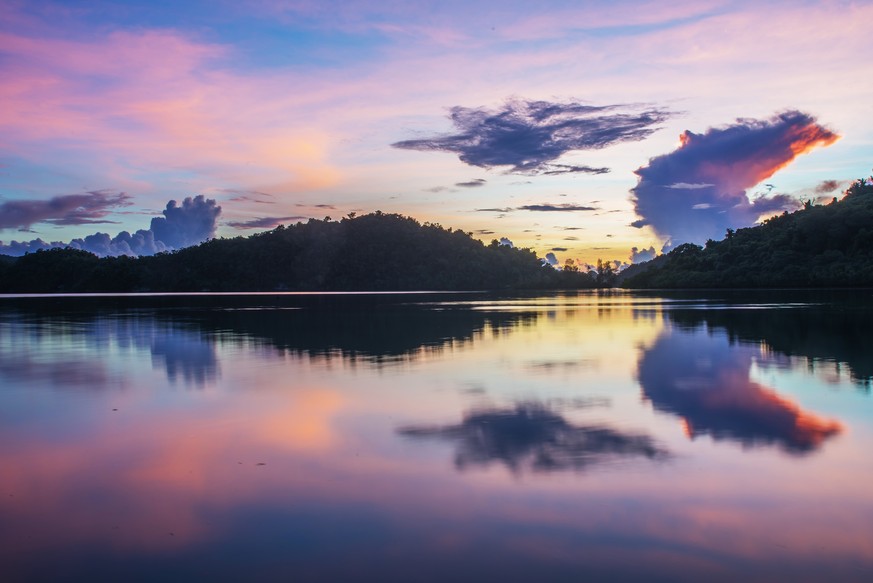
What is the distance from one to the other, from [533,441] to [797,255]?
147m

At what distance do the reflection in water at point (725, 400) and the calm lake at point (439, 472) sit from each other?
7 centimetres

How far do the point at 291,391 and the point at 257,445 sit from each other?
461 cm

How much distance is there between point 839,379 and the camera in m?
15.1

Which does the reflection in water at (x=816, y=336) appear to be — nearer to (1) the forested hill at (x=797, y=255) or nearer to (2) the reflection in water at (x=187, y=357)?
(2) the reflection in water at (x=187, y=357)

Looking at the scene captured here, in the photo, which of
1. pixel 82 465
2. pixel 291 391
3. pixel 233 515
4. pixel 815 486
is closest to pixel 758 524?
pixel 815 486

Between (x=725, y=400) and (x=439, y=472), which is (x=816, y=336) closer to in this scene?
Answer: (x=725, y=400)

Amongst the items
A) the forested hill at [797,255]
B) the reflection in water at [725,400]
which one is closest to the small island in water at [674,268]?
the forested hill at [797,255]

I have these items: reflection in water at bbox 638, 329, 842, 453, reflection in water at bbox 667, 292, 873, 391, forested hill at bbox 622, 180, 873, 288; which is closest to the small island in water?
forested hill at bbox 622, 180, 873, 288

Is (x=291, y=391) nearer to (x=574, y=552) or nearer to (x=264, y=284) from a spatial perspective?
(x=574, y=552)

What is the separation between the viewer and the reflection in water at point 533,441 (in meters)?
8.59

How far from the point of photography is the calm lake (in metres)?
5.66

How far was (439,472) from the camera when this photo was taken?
8164mm

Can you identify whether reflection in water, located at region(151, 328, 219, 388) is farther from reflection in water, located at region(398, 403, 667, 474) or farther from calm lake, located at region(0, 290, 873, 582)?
reflection in water, located at region(398, 403, 667, 474)

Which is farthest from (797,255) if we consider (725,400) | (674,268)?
(725,400)
